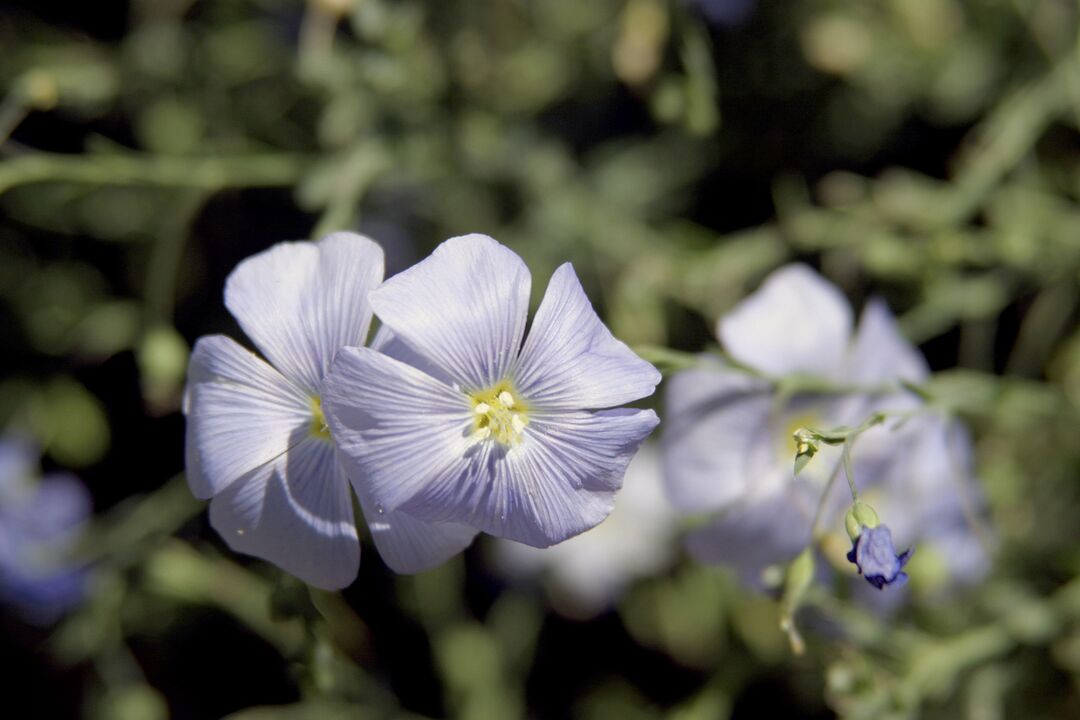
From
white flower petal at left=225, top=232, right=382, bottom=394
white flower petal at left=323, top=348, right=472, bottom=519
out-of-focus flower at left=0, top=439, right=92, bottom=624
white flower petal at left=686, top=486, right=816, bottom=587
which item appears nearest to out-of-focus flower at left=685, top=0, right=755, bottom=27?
white flower petal at left=686, top=486, right=816, bottom=587

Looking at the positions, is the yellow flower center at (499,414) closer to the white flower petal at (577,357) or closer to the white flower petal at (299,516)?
the white flower petal at (577,357)

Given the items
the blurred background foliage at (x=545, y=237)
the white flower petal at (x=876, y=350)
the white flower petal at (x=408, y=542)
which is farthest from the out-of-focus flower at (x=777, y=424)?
the white flower petal at (x=408, y=542)

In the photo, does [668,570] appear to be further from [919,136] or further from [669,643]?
[919,136]

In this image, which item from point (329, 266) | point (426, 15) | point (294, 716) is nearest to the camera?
point (329, 266)

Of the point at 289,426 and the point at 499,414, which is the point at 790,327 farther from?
the point at 289,426

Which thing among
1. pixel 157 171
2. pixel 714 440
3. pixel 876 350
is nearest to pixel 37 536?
pixel 157 171

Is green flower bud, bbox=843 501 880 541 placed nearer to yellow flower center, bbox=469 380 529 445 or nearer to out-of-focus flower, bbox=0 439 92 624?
yellow flower center, bbox=469 380 529 445

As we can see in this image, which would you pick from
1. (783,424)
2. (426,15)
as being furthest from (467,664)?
(426,15)
